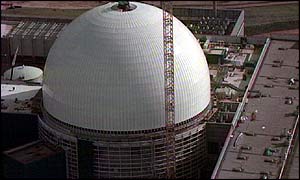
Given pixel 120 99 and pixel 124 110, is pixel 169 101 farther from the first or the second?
pixel 120 99

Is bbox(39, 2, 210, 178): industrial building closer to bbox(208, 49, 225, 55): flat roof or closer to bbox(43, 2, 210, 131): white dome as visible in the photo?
bbox(43, 2, 210, 131): white dome

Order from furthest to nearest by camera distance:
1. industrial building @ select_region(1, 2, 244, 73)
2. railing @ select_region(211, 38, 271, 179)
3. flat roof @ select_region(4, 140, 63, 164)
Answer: industrial building @ select_region(1, 2, 244, 73) < flat roof @ select_region(4, 140, 63, 164) < railing @ select_region(211, 38, 271, 179)

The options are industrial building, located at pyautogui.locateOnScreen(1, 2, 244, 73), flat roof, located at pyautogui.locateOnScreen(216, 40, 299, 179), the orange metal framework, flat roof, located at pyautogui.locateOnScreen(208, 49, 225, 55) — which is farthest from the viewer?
industrial building, located at pyautogui.locateOnScreen(1, 2, 244, 73)

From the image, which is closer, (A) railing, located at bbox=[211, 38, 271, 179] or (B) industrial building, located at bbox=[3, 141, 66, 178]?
(A) railing, located at bbox=[211, 38, 271, 179]

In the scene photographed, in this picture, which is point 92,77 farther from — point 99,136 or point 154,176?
point 154,176

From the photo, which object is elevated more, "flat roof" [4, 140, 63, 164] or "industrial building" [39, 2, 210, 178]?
"industrial building" [39, 2, 210, 178]

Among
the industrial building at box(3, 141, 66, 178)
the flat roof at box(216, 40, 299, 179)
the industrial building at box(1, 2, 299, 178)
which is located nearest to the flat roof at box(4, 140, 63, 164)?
the industrial building at box(3, 141, 66, 178)

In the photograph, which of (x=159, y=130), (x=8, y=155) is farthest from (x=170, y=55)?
(x=8, y=155)
